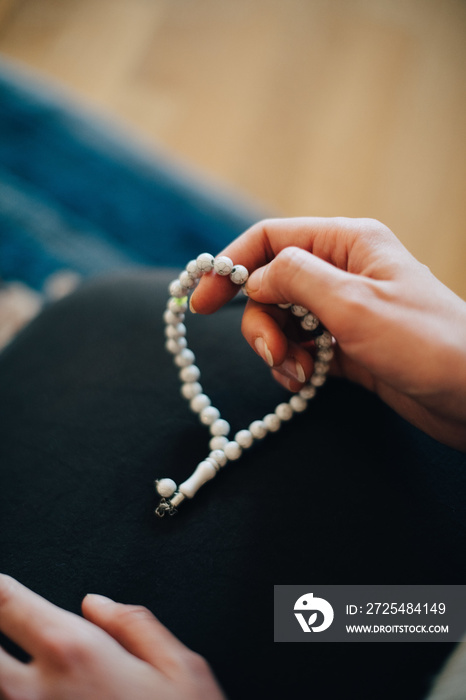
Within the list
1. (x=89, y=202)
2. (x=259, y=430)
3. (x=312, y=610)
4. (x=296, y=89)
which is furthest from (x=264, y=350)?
(x=296, y=89)

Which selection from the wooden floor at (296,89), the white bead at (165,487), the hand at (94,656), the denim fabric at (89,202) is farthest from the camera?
the wooden floor at (296,89)

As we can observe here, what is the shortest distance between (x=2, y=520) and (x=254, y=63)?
1621 mm

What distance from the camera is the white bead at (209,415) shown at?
646mm

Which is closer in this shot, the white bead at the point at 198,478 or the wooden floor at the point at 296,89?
the white bead at the point at 198,478

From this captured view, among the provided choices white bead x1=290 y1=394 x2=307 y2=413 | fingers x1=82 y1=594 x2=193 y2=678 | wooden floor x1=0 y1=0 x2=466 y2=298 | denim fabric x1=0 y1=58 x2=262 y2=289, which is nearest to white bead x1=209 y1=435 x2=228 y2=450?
white bead x1=290 y1=394 x2=307 y2=413

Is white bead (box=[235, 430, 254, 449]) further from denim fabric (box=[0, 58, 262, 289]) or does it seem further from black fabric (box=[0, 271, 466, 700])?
denim fabric (box=[0, 58, 262, 289])

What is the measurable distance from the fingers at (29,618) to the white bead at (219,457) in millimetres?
232

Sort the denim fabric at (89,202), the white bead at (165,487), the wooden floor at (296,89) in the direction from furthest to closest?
the wooden floor at (296,89)
the denim fabric at (89,202)
the white bead at (165,487)

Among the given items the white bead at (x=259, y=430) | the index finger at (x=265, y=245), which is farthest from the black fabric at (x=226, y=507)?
the index finger at (x=265, y=245)

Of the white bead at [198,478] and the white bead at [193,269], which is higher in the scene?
the white bead at [193,269]

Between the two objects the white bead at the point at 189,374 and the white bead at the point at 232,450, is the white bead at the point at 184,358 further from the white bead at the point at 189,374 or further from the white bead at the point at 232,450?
the white bead at the point at 232,450

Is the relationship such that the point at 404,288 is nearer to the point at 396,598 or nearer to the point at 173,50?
the point at 396,598

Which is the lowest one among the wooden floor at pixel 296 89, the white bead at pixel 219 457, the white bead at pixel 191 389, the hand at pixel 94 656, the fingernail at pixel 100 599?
the hand at pixel 94 656

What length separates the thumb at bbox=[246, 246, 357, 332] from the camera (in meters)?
0.52
